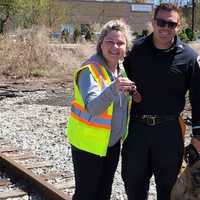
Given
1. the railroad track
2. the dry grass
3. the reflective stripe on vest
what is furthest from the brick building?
the reflective stripe on vest

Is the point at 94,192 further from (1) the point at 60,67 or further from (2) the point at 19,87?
(1) the point at 60,67

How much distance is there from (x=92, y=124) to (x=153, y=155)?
614 mm

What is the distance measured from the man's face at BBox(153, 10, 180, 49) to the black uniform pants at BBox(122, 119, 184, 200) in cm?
63

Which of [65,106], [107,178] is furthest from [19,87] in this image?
[107,178]

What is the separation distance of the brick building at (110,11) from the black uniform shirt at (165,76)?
80.3m

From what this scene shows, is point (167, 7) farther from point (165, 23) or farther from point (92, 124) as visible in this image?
point (92, 124)

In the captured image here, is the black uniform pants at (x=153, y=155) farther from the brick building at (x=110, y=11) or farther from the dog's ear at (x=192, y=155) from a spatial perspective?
the brick building at (x=110, y=11)

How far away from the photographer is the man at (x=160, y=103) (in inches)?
155

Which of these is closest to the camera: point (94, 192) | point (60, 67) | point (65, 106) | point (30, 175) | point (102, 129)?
point (102, 129)

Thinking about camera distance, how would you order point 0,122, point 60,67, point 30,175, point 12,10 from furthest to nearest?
point 12,10, point 60,67, point 0,122, point 30,175

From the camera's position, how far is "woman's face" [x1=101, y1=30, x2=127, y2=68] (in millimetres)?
3795

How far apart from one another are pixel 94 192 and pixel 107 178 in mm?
174

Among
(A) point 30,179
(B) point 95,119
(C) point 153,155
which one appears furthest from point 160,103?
(A) point 30,179

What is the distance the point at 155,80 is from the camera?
157 inches
